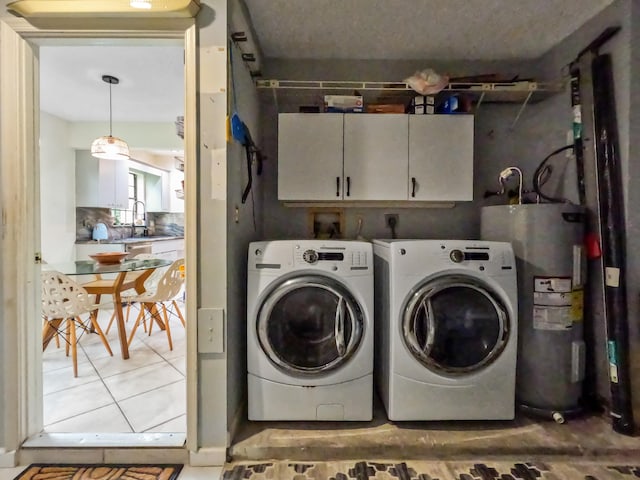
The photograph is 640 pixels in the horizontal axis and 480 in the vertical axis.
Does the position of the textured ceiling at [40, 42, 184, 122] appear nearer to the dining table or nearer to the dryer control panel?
the dining table

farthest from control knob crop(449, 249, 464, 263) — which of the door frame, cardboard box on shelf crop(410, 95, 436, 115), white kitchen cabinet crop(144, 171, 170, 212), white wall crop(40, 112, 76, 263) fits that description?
white kitchen cabinet crop(144, 171, 170, 212)

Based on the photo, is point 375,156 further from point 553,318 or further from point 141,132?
point 141,132

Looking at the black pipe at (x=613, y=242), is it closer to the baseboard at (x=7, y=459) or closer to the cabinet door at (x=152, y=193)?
the baseboard at (x=7, y=459)

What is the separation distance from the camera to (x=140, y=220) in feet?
18.5

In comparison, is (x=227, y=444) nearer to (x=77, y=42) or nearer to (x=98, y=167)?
(x=77, y=42)

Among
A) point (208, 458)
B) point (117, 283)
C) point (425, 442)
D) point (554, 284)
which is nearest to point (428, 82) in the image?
point (554, 284)

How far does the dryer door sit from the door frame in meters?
0.36

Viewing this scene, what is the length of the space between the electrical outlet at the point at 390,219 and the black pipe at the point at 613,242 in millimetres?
1144

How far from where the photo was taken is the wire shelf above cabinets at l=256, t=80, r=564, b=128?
193cm

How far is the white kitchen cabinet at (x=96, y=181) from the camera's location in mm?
4059

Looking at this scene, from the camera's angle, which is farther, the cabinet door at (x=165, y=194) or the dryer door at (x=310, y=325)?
the cabinet door at (x=165, y=194)

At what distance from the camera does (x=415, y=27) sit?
188 cm

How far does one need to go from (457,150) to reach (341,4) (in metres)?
1.11

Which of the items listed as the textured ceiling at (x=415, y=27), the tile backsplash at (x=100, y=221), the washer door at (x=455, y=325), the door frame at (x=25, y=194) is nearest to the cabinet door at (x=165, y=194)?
the tile backsplash at (x=100, y=221)
